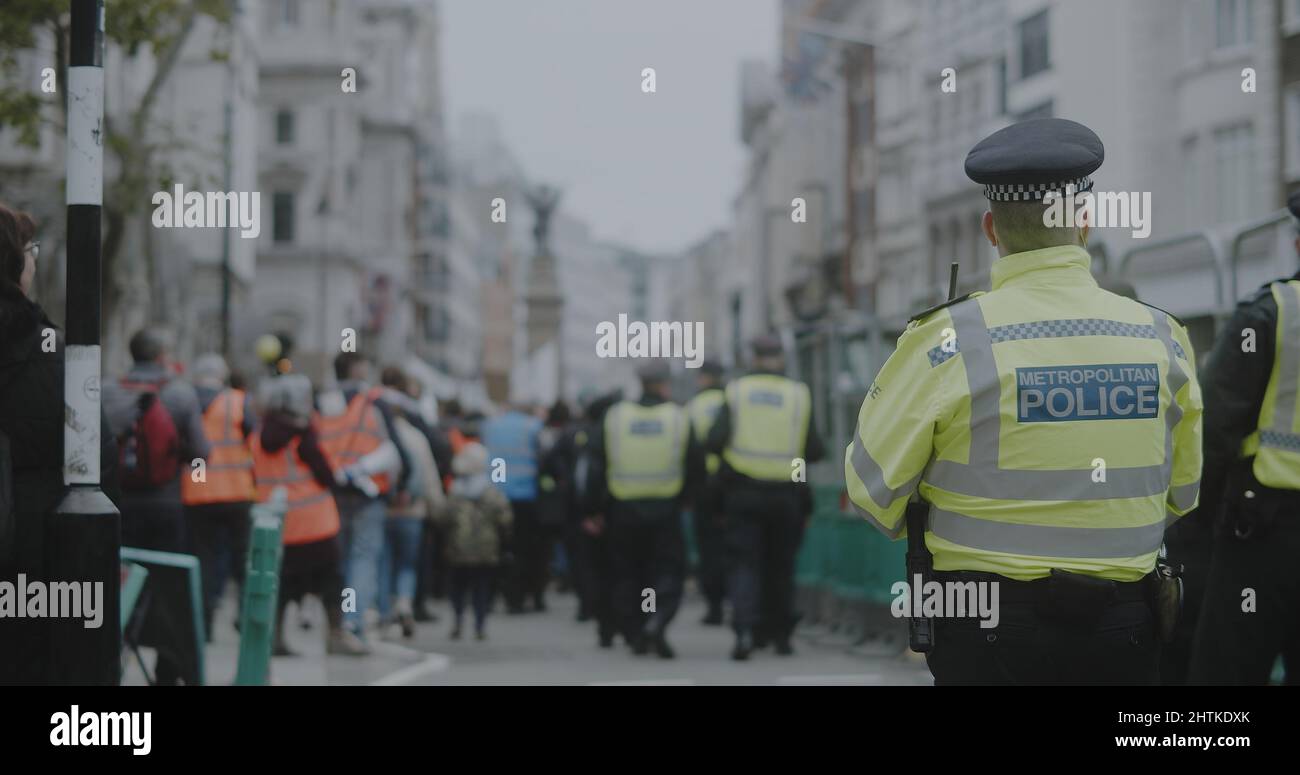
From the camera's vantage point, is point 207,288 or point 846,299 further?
point 846,299

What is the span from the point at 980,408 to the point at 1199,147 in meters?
31.0

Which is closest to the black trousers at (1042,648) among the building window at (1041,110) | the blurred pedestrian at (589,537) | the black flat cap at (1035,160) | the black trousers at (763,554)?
the black flat cap at (1035,160)

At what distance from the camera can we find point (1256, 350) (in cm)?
584

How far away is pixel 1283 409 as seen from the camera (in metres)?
5.83

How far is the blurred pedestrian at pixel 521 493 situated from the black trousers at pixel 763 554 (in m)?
4.96

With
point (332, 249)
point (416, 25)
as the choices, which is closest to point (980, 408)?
point (332, 249)

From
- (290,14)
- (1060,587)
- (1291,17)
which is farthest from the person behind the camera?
(290,14)

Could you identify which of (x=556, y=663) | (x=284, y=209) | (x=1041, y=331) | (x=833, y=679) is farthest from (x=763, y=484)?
(x=284, y=209)

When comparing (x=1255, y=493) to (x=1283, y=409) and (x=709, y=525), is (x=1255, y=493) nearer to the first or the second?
(x=1283, y=409)

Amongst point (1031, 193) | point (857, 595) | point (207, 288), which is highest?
point (207, 288)

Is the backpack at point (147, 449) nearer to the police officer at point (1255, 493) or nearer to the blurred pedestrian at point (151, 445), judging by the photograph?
the blurred pedestrian at point (151, 445)

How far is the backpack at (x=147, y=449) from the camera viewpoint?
1112 cm

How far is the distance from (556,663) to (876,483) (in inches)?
347
